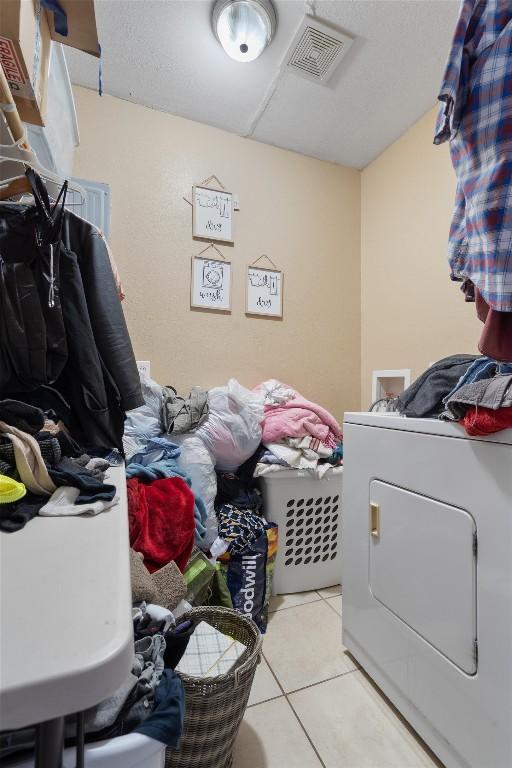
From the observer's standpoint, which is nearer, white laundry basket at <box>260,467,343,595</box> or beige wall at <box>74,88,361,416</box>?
white laundry basket at <box>260,467,343,595</box>

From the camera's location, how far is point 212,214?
207 cm

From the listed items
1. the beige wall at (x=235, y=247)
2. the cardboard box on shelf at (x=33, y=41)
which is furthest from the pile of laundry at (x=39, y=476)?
the beige wall at (x=235, y=247)

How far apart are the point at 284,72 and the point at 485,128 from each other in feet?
4.74

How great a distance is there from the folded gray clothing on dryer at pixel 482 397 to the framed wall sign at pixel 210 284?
1481 millimetres

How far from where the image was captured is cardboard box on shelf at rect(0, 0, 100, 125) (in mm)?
748

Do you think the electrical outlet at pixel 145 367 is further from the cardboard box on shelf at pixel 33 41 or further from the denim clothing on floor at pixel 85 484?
the denim clothing on floor at pixel 85 484

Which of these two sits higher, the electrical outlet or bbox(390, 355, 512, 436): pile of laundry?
the electrical outlet

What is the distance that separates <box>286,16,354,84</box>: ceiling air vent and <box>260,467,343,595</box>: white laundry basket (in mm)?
1969

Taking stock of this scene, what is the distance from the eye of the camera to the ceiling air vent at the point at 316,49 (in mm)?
1524

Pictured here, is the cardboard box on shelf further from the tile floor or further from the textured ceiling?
the tile floor

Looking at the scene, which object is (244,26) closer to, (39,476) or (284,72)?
(284,72)

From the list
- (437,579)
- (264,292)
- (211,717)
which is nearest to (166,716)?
(211,717)

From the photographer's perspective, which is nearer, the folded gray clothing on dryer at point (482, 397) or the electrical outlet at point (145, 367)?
the folded gray clothing on dryer at point (482, 397)

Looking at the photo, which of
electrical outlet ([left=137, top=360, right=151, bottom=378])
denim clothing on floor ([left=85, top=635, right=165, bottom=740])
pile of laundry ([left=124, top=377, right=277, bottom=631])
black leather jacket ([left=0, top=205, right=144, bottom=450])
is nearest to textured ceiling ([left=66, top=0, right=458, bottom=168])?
black leather jacket ([left=0, top=205, right=144, bottom=450])
